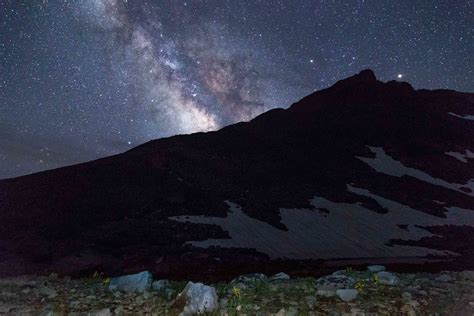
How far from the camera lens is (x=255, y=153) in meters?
82.6

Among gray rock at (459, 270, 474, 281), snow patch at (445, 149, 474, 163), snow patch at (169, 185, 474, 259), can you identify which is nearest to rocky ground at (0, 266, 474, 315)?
gray rock at (459, 270, 474, 281)

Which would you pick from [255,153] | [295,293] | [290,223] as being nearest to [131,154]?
[255,153]

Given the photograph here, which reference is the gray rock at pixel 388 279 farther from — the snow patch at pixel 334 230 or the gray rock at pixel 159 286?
the snow patch at pixel 334 230

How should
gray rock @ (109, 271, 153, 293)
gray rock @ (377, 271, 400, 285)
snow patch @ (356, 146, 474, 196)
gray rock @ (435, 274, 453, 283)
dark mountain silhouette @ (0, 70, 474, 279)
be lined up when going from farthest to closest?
snow patch @ (356, 146, 474, 196) → dark mountain silhouette @ (0, 70, 474, 279) → gray rock @ (435, 274, 453, 283) → gray rock @ (377, 271, 400, 285) → gray rock @ (109, 271, 153, 293)

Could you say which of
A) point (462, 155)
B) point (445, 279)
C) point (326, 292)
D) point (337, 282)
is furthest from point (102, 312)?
point (462, 155)

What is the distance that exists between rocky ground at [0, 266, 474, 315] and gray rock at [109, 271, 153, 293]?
0.8 inches

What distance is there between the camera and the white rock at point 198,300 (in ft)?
21.9

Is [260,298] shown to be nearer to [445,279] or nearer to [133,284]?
[133,284]

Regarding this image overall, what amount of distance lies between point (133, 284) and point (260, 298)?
2609 mm

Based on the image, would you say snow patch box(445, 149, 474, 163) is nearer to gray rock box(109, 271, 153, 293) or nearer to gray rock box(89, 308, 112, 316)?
gray rock box(109, 271, 153, 293)

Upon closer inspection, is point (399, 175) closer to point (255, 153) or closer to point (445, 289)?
point (255, 153)

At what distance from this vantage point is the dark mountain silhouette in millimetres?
43359

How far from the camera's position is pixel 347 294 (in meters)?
7.26

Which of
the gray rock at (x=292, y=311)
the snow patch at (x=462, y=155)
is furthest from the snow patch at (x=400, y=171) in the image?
the gray rock at (x=292, y=311)
